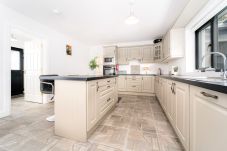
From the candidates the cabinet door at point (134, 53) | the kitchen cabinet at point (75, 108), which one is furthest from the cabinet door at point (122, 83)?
the kitchen cabinet at point (75, 108)

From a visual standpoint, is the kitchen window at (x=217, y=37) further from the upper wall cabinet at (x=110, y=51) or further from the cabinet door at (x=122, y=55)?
the upper wall cabinet at (x=110, y=51)

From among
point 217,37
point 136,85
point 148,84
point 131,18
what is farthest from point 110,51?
point 217,37

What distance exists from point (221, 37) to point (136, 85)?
291 cm

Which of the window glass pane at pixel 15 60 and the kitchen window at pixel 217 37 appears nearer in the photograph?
the kitchen window at pixel 217 37

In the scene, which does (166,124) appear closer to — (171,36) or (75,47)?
(171,36)

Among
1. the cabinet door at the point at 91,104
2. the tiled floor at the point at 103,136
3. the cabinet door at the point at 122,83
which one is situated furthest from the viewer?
the cabinet door at the point at 122,83

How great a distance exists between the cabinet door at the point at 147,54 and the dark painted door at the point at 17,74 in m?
5.21

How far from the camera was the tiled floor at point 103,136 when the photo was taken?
1325 mm

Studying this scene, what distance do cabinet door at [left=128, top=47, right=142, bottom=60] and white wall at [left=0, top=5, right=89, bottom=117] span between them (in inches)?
91.0

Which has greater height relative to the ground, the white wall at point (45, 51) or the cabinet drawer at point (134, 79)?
the white wall at point (45, 51)

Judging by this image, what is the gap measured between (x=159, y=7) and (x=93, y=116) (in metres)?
2.60

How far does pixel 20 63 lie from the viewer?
4.63 metres

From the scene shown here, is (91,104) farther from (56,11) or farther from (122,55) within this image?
(122,55)

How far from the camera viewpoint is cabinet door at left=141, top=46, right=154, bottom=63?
4.59 metres
